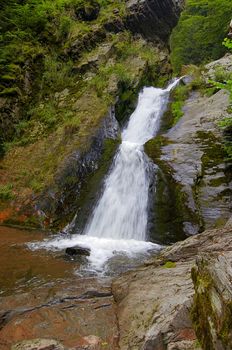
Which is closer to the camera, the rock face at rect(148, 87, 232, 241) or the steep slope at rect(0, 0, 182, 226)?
the rock face at rect(148, 87, 232, 241)

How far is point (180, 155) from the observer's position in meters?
12.2

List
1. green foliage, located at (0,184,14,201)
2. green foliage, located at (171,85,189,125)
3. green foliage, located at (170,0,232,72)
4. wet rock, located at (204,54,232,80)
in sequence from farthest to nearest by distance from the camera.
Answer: green foliage, located at (170,0,232,72), wet rock, located at (204,54,232,80), green foliage, located at (171,85,189,125), green foliage, located at (0,184,14,201)

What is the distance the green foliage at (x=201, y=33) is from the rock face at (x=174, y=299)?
1950 cm

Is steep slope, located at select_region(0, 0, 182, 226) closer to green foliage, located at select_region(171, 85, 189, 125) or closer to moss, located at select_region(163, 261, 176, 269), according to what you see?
green foliage, located at select_region(171, 85, 189, 125)

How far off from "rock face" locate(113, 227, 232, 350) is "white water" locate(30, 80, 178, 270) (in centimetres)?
175

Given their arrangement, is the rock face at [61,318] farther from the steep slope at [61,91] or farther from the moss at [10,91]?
the moss at [10,91]

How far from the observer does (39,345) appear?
4906mm

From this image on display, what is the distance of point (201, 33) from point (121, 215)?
22290mm

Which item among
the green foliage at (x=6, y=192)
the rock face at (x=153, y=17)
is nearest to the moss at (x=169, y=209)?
the green foliage at (x=6, y=192)

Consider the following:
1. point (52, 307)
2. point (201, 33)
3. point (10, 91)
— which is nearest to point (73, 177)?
point (10, 91)

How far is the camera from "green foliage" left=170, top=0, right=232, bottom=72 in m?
24.2

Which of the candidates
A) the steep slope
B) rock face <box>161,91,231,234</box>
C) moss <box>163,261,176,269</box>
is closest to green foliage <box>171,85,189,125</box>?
rock face <box>161,91,231,234</box>

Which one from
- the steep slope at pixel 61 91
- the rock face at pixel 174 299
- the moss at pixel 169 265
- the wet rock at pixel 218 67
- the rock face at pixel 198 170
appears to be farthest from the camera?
the wet rock at pixel 218 67

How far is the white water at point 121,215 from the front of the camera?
31.7ft
